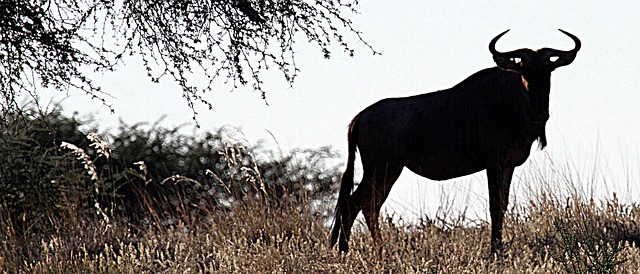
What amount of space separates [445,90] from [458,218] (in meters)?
1.17

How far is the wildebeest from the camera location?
7938 mm

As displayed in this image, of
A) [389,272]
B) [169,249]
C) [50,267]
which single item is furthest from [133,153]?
[389,272]

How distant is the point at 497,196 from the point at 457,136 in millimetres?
623

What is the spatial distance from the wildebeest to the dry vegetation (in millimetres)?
366

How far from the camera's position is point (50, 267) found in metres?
7.87

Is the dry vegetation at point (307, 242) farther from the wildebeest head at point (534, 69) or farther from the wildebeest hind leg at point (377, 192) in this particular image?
the wildebeest head at point (534, 69)

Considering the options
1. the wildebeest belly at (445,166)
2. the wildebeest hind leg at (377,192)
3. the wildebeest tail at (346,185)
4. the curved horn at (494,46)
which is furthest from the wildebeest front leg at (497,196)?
the wildebeest tail at (346,185)

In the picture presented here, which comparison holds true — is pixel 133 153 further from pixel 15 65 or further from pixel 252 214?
pixel 15 65

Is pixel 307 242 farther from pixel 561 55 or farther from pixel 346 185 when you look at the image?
pixel 561 55

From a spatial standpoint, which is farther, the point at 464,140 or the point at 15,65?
the point at 464,140

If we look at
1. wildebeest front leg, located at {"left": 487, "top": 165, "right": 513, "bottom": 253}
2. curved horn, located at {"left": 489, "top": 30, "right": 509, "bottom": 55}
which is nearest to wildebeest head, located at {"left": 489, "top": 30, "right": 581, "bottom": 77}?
curved horn, located at {"left": 489, "top": 30, "right": 509, "bottom": 55}

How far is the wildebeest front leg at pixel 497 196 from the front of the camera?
7938 millimetres

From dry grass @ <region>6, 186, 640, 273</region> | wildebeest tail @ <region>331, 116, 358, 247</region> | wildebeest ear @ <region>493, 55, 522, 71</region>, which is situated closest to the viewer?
dry grass @ <region>6, 186, 640, 273</region>

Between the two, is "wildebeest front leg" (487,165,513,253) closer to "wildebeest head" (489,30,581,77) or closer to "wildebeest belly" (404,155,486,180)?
"wildebeest belly" (404,155,486,180)
